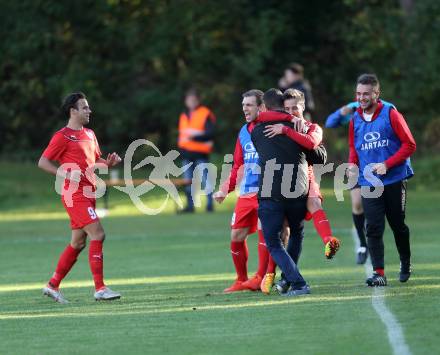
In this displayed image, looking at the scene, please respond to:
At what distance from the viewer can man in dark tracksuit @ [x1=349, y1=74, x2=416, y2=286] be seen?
1210 cm

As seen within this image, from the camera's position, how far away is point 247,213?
1241 centimetres

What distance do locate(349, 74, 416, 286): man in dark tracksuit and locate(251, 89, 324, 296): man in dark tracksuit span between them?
940 millimetres

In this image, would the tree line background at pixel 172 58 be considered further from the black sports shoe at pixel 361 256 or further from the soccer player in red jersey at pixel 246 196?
the soccer player in red jersey at pixel 246 196

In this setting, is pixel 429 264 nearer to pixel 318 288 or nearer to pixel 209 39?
pixel 318 288

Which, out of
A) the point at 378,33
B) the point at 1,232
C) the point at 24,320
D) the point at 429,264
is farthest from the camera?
the point at 378,33

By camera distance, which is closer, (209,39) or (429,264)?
(429,264)

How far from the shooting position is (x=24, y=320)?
1042cm

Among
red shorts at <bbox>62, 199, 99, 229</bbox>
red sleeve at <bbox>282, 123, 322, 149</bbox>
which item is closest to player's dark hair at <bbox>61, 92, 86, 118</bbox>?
red shorts at <bbox>62, 199, 99, 229</bbox>

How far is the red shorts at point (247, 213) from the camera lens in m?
12.4

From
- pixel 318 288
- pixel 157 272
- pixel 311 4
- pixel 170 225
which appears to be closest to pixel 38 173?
pixel 311 4

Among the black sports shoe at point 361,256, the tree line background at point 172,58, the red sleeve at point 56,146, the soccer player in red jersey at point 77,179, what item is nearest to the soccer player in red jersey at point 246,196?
the soccer player in red jersey at point 77,179

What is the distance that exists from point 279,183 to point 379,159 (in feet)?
4.24

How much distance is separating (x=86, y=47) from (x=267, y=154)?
28.7m

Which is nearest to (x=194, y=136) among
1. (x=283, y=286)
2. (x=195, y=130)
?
(x=195, y=130)
